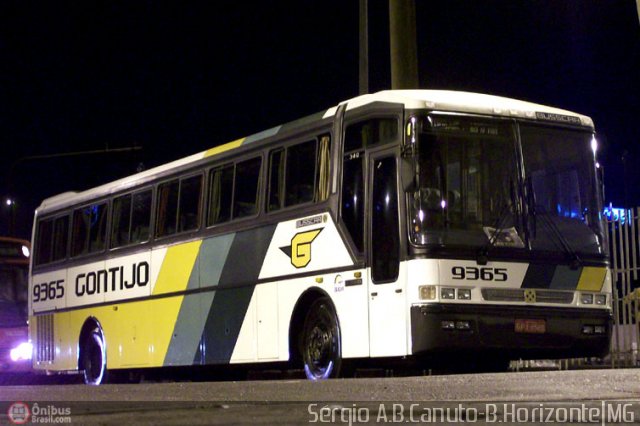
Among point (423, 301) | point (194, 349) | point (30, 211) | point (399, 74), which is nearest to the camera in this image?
point (423, 301)

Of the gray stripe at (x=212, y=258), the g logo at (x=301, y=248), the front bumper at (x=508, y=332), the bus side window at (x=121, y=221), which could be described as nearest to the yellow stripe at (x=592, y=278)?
the front bumper at (x=508, y=332)

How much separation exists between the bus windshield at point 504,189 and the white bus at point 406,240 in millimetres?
17

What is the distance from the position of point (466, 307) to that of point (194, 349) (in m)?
5.82

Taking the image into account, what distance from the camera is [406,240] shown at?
1352 cm

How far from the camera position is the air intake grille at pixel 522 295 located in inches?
537

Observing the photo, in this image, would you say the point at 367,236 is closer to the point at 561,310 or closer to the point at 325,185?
→ the point at 325,185

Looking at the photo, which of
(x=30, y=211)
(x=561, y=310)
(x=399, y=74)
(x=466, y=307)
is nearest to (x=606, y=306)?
(x=561, y=310)

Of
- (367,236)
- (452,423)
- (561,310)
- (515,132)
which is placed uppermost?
(515,132)

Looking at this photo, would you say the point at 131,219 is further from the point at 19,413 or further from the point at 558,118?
the point at 19,413

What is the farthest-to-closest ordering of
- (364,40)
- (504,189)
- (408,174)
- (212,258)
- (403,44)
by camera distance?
(364,40), (403,44), (212,258), (504,189), (408,174)

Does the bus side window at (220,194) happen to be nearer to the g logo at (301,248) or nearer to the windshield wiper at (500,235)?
the g logo at (301,248)

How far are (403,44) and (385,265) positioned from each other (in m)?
6.72

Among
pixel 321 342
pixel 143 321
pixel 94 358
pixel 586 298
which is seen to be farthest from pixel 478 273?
pixel 94 358

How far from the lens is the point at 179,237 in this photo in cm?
1852
